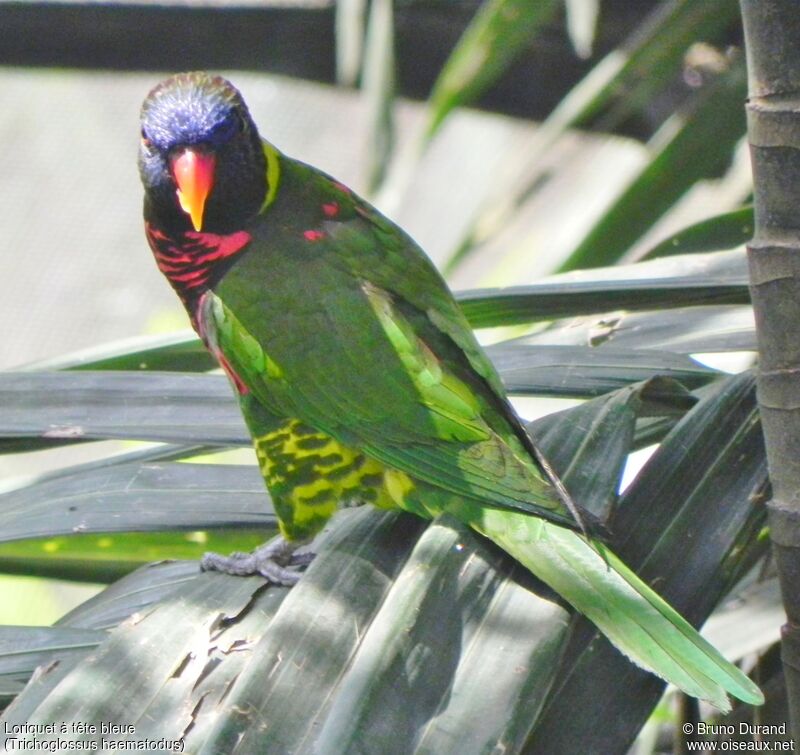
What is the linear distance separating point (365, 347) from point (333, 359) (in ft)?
0.15

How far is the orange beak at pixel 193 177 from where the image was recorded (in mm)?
1453

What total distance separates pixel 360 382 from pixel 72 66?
3050 mm

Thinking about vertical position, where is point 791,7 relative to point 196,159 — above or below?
above

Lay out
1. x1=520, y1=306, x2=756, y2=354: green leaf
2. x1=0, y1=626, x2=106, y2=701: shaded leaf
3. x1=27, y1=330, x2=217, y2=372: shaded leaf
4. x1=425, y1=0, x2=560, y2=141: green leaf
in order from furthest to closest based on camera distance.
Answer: x1=425, y1=0, x2=560, y2=141: green leaf < x1=27, y1=330, x2=217, y2=372: shaded leaf < x1=520, y1=306, x2=756, y2=354: green leaf < x1=0, y1=626, x2=106, y2=701: shaded leaf

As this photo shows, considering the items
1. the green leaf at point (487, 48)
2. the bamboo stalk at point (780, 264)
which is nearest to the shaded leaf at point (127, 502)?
the bamboo stalk at point (780, 264)

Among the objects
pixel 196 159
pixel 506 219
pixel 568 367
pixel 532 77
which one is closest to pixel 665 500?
pixel 568 367

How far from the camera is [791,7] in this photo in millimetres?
785

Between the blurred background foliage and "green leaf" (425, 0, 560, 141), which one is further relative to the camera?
"green leaf" (425, 0, 560, 141)


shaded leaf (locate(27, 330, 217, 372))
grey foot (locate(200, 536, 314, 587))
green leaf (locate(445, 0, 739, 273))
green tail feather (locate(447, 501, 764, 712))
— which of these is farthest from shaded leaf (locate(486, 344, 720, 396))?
green leaf (locate(445, 0, 739, 273))

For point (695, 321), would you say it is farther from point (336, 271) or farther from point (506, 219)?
point (506, 219)

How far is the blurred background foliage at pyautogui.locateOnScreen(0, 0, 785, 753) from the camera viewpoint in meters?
1.04

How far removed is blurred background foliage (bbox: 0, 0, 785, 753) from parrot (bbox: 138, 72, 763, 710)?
42 mm

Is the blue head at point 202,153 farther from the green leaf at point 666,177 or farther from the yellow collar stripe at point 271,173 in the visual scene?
the green leaf at point 666,177

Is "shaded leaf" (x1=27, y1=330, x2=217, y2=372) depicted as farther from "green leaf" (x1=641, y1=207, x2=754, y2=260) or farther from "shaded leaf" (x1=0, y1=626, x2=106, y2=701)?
"green leaf" (x1=641, y1=207, x2=754, y2=260)
